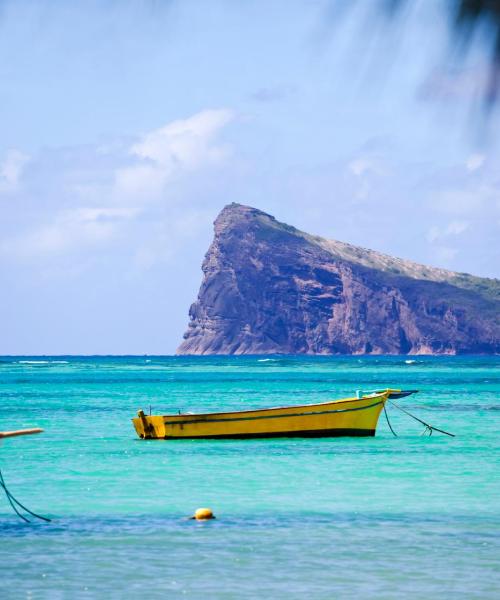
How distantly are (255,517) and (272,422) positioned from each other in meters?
17.6

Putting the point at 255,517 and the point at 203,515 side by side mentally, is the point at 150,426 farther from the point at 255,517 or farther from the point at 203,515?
the point at 203,515

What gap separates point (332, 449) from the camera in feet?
120

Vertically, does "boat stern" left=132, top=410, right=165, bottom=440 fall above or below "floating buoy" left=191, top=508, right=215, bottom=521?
above

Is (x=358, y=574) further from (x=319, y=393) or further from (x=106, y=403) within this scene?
(x=319, y=393)

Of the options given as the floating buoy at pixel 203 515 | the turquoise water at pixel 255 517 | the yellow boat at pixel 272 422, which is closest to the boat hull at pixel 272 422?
the yellow boat at pixel 272 422

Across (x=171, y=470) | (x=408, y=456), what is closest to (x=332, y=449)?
(x=408, y=456)

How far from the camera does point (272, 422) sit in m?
39.0

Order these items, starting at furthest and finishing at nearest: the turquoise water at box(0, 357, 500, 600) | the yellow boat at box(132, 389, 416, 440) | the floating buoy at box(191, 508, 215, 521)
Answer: the yellow boat at box(132, 389, 416, 440) < the floating buoy at box(191, 508, 215, 521) < the turquoise water at box(0, 357, 500, 600)

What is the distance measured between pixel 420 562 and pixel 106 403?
54048 millimetres

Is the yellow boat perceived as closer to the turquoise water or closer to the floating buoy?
the turquoise water

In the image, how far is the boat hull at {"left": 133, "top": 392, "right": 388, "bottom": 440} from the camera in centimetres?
3888

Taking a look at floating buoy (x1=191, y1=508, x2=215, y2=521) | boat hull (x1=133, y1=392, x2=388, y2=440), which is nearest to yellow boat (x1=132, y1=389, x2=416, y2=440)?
boat hull (x1=133, y1=392, x2=388, y2=440)

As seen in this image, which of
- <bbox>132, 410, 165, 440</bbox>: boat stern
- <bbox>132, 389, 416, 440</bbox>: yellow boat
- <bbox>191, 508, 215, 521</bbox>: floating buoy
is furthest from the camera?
<bbox>132, 410, 165, 440</bbox>: boat stern

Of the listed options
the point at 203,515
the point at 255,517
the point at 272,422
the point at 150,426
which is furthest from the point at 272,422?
the point at 203,515
